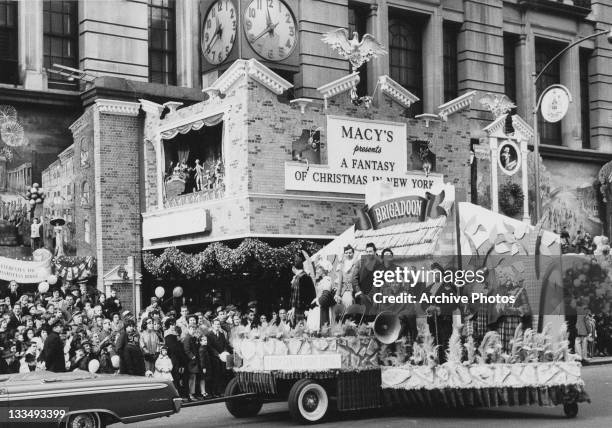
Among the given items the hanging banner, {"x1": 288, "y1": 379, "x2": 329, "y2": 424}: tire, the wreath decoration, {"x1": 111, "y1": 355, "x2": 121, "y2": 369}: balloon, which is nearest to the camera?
{"x1": 288, "y1": 379, "x2": 329, "y2": 424}: tire

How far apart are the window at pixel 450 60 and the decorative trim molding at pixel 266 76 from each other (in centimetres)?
1428

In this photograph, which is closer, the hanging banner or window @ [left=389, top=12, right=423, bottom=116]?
the hanging banner

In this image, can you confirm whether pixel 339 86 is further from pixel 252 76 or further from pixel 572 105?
pixel 572 105

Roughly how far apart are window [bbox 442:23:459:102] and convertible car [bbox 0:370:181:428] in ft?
87.3

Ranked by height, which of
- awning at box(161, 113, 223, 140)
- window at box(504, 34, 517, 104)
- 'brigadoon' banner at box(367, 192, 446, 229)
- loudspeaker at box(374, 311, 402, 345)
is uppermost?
window at box(504, 34, 517, 104)

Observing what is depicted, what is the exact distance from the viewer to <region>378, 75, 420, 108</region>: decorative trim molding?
28.8 meters

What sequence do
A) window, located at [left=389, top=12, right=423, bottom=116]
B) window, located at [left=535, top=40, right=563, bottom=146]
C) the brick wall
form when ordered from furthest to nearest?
window, located at [left=535, top=40, right=563, bottom=146] → window, located at [left=389, top=12, right=423, bottom=116] → the brick wall

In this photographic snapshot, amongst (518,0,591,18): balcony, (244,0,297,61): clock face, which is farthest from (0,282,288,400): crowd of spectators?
(518,0,591,18): balcony

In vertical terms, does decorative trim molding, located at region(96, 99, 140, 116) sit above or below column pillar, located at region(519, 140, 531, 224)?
above

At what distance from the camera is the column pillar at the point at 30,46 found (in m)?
29.5

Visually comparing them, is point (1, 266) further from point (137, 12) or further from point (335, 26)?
point (335, 26)

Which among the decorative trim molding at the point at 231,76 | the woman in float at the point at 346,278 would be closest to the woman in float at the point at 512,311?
the woman in float at the point at 346,278

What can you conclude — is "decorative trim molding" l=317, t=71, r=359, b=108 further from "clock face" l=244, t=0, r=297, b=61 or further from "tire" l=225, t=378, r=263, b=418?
"tire" l=225, t=378, r=263, b=418

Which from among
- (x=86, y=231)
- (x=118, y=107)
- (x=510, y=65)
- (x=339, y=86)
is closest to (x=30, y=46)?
(x=118, y=107)
